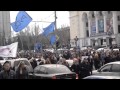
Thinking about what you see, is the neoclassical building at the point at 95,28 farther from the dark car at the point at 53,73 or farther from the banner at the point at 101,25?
the dark car at the point at 53,73

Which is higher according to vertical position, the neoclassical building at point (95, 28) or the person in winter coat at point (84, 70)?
the neoclassical building at point (95, 28)

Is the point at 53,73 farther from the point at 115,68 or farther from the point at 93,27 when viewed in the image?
the point at 93,27

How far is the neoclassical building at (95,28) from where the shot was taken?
76.2 m

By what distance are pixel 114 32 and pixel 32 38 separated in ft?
60.8

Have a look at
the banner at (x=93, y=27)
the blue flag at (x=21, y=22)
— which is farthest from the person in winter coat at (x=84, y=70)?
the banner at (x=93, y=27)

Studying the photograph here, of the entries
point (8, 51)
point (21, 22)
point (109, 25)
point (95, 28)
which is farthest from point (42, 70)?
point (95, 28)

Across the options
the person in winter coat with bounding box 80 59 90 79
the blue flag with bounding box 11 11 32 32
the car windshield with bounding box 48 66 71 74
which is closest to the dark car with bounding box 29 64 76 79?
the car windshield with bounding box 48 66 71 74

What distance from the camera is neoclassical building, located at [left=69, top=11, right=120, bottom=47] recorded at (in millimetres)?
76244

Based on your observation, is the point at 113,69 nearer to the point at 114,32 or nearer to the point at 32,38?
the point at 32,38

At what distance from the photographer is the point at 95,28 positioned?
277 feet

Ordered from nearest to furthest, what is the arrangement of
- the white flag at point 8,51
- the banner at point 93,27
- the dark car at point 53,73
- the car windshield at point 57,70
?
the white flag at point 8,51 → the dark car at point 53,73 → the car windshield at point 57,70 → the banner at point 93,27

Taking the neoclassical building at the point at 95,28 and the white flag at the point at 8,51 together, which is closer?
the white flag at the point at 8,51
